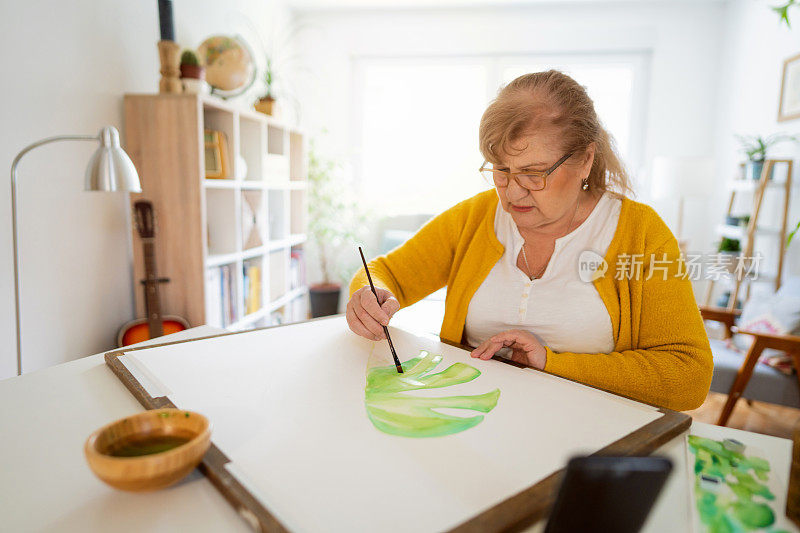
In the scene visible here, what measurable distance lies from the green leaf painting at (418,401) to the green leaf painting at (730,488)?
0.96 ft

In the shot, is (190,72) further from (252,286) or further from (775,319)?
(775,319)

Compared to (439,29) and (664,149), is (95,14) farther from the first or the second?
(664,149)

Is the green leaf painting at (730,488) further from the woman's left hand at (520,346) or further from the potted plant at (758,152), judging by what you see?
the potted plant at (758,152)

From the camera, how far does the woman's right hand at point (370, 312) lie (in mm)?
1087

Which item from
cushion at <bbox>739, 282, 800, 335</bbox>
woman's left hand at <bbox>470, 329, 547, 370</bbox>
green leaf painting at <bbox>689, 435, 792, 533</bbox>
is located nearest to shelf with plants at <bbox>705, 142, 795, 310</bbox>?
cushion at <bbox>739, 282, 800, 335</bbox>

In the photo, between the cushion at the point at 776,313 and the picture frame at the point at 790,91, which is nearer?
the cushion at the point at 776,313

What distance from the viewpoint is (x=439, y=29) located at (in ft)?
13.9

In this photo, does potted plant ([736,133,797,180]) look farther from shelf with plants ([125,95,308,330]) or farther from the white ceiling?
shelf with plants ([125,95,308,330])

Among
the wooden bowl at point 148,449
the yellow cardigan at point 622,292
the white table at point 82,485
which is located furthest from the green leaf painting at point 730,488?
the wooden bowl at point 148,449

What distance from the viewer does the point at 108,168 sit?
144 cm

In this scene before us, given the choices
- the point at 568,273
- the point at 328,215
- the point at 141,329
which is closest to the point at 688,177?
the point at 328,215

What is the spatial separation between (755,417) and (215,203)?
3.07m

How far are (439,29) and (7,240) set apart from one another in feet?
11.8

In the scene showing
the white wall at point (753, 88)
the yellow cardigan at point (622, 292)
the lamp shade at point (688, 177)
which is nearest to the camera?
the yellow cardigan at point (622, 292)
